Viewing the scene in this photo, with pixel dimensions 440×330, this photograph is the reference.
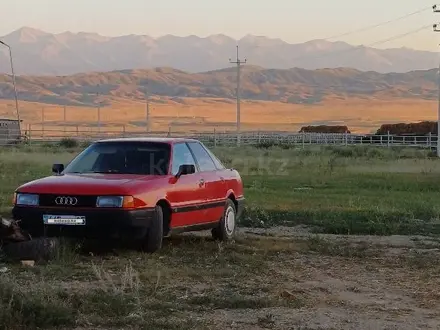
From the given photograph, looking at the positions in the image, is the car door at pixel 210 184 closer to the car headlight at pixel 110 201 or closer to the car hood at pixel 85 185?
the car hood at pixel 85 185

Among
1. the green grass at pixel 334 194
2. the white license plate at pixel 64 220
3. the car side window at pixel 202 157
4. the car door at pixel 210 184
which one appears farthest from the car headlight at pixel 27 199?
the green grass at pixel 334 194

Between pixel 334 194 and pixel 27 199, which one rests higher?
pixel 27 199

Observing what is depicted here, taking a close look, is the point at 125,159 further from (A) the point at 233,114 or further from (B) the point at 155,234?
(A) the point at 233,114

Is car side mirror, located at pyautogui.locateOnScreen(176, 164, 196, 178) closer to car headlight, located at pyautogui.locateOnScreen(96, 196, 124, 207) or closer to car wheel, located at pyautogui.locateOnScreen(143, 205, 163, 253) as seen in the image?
car wheel, located at pyautogui.locateOnScreen(143, 205, 163, 253)

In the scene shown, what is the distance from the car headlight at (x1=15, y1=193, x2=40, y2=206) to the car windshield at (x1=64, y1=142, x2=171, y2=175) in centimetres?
126

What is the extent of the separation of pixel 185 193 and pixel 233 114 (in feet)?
547

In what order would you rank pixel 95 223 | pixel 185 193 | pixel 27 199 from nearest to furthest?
1. pixel 95 223
2. pixel 27 199
3. pixel 185 193

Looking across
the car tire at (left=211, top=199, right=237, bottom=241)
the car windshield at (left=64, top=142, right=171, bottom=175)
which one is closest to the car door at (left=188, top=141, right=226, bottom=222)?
the car tire at (left=211, top=199, right=237, bottom=241)

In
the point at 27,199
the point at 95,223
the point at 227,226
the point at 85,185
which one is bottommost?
the point at 227,226

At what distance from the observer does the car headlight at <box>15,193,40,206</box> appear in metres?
11.4

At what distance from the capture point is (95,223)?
11094 millimetres

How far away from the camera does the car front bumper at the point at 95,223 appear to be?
1111 cm

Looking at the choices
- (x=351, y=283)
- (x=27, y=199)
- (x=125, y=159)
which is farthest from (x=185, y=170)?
(x=351, y=283)

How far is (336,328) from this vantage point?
7.80m
